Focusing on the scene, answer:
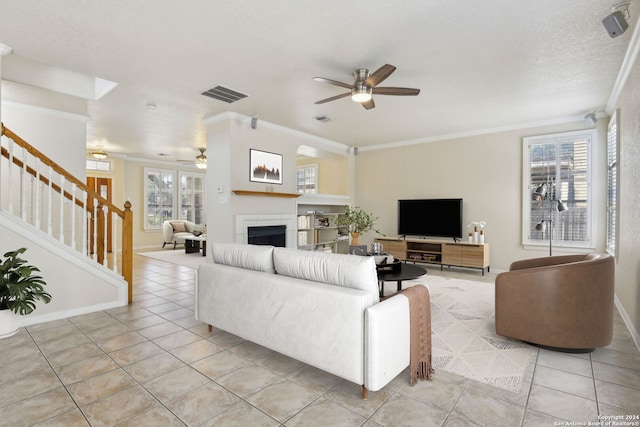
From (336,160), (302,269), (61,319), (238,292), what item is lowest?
(61,319)

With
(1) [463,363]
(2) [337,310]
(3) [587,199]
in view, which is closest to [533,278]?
(1) [463,363]

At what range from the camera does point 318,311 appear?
2197 mm

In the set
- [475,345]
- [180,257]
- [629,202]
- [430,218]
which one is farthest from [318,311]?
[180,257]

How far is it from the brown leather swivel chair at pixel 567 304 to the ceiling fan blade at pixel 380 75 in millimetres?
2128

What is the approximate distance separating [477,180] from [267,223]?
4064 mm

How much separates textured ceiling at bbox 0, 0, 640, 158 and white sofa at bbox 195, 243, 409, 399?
1.92m

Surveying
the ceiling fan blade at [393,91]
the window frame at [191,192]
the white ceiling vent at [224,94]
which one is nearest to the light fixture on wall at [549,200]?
the ceiling fan blade at [393,91]

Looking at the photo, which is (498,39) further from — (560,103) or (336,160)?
(336,160)

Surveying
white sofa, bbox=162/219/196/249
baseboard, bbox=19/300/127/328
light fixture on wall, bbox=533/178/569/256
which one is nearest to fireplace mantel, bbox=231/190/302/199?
baseboard, bbox=19/300/127/328

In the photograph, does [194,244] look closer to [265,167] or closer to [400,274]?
[265,167]

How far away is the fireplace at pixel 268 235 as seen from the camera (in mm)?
5572

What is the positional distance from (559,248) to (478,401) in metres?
4.71

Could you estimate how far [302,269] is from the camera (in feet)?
8.08

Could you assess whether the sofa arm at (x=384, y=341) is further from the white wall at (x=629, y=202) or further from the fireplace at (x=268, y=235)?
the fireplace at (x=268, y=235)
